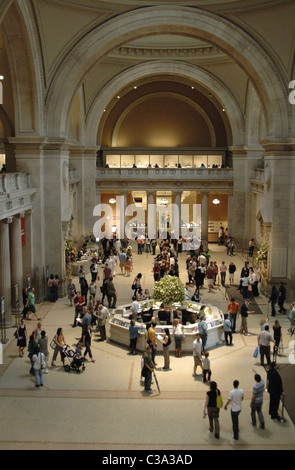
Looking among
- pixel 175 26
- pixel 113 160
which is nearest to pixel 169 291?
pixel 175 26

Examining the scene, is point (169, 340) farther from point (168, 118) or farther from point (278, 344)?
point (168, 118)

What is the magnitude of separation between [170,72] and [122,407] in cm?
2638

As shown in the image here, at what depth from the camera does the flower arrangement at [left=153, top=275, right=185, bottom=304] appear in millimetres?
17828

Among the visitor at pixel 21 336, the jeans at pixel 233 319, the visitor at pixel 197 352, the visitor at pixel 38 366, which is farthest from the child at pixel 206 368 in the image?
the visitor at pixel 21 336

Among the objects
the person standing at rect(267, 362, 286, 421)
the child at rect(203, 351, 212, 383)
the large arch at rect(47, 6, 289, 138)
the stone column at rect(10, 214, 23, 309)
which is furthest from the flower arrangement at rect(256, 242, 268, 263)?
the person standing at rect(267, 362, 286, 421)

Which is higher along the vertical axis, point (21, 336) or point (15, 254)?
point (15, 254)

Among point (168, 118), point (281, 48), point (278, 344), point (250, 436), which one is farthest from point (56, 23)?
point (168, 118)

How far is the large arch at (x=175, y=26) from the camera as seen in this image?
22000mm

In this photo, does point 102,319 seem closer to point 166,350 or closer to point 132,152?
point 166,350

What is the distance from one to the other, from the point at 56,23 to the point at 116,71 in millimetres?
12363

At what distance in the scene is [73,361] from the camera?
14.6 m

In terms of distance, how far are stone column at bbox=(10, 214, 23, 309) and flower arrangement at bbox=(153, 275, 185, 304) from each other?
5625mm

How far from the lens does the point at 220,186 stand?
1417 inches

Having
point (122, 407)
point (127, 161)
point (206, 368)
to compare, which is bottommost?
point (122, 407)
